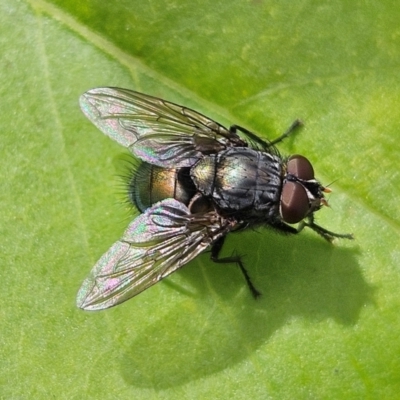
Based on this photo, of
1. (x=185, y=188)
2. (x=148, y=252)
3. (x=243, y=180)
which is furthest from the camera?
(x=185, y=188)

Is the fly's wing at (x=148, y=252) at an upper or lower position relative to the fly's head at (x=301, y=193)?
lower

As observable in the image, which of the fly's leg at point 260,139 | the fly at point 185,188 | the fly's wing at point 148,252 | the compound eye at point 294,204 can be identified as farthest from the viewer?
the fly's leg at point 260,139

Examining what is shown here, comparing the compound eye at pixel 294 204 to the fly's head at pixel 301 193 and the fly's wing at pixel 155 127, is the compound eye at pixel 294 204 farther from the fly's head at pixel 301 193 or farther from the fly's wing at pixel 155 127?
the fly's wing at pixel 155 127

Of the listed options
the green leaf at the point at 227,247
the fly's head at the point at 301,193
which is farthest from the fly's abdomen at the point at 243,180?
the green leaf at the point at 227,247

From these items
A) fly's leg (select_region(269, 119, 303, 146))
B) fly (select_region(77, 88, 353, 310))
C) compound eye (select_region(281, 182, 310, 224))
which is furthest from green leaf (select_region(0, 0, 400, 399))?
compound eye (select_region(281, 182, 310, 224))

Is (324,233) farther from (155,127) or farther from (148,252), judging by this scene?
(155,127)

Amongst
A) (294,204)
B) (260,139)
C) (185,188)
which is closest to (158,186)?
(185,188)

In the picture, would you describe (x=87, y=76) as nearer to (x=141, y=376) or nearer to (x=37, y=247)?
(x=37, y=247)
